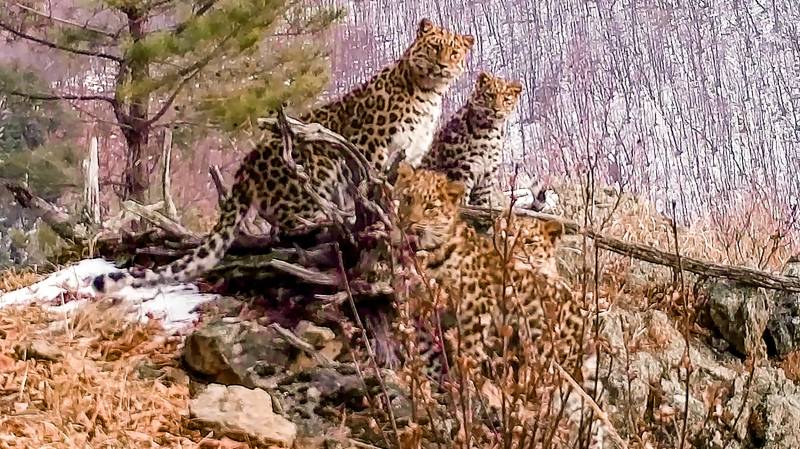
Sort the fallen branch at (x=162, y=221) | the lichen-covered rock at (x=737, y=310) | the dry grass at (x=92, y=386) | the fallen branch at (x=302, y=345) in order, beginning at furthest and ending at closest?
the lichen-covered rock at (x=737, y=310) < the fallen branch at (x=162, y=221) < the fallen branch at (x=302, y=345) < the dry grass at (x=92, y=386)

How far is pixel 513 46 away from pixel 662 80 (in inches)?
15.9

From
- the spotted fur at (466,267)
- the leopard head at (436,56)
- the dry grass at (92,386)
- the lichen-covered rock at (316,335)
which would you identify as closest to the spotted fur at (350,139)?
the leopard head at (436,56)

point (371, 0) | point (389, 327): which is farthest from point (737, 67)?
point (389, 327)

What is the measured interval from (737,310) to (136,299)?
1152 millimetres

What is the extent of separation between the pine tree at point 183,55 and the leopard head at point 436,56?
1.54 feet

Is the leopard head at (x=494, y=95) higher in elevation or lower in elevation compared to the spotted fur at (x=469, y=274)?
higher

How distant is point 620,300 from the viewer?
1.97 metres

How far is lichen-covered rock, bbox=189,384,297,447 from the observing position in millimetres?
1292

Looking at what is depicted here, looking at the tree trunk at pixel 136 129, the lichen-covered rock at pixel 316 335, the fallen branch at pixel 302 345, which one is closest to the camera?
the fallen branch at pixel 302 345

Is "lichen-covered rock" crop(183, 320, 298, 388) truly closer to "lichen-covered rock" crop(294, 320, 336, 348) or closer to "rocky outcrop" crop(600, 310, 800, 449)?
"lichen-covered rock" crop(294, 320, 336, 348)

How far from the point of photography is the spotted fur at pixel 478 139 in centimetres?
190

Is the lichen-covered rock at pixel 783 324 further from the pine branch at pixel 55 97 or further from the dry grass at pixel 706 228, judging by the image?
the pine branch at pixel 55 97

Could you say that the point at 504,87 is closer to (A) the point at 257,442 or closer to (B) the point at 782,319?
(B) the point at 782,319

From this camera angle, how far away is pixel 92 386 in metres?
1.35
